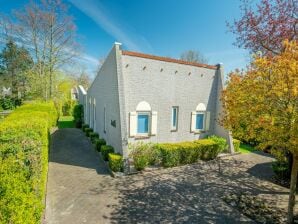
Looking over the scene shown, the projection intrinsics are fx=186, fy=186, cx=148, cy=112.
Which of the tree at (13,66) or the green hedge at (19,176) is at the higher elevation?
the tree at (13,66)

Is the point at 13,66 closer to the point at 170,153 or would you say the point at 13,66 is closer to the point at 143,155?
the point at 143,155

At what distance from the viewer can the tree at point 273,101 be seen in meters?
4.86

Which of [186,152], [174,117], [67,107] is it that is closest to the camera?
[186,152]

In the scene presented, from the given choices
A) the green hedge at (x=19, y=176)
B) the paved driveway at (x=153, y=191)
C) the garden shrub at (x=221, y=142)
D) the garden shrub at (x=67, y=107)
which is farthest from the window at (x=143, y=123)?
the garden shrub at (x=67, y=107)

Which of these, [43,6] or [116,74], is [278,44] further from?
[43,6]

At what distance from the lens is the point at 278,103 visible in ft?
17.7

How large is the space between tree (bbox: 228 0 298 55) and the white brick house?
9.40 ft

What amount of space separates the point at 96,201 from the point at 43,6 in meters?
28.6

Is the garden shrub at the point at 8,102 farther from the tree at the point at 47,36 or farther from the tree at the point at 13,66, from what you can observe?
the tree at the point at 47,36

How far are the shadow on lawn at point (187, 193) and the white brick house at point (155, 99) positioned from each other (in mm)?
2415

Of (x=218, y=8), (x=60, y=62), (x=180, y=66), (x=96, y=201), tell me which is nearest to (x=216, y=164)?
(x=180, y=66)

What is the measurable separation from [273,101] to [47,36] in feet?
100

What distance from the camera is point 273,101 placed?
5.43 m

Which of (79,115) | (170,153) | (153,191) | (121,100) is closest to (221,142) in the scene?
(170,153)
